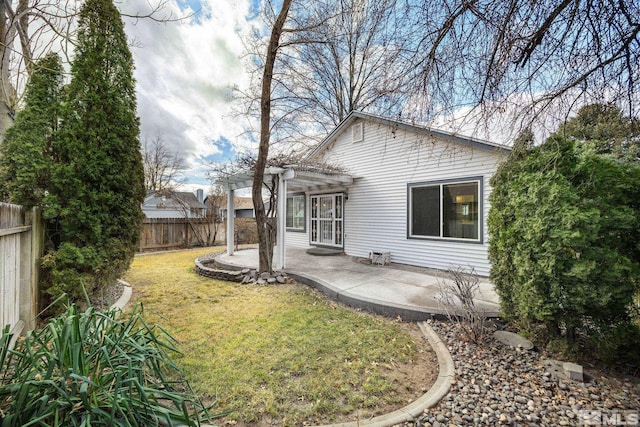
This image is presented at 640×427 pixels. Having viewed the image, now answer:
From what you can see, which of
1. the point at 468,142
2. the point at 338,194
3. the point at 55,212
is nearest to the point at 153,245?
the point at 338,194

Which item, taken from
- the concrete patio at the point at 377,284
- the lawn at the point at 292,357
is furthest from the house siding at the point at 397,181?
the lawn at the point at 292,357

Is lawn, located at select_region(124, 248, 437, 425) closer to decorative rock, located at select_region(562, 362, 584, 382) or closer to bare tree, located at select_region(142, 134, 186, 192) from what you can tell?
decorative rock, located at select_region(562, 362, 584, 382)

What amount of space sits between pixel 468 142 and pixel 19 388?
7021 millimetres

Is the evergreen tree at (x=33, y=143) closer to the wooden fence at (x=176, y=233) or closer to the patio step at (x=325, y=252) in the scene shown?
the patio step at (x=325, y=252)

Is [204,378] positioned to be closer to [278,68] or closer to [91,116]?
[91,116]

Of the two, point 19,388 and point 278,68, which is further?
point 278,68

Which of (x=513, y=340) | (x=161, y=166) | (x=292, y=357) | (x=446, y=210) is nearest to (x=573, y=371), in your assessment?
(x=513, y=340)

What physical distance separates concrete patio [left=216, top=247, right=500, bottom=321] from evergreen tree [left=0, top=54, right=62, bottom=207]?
435 cm

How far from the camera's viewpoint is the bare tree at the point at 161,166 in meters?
19.6

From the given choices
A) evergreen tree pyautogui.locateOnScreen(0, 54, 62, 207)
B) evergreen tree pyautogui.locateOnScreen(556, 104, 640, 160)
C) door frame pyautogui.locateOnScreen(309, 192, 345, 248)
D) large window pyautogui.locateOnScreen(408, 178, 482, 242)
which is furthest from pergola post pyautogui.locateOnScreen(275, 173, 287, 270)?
evergreen tree pyautogui.locateOnScreen(556, 104, 640, 160)

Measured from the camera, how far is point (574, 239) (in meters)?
2.46

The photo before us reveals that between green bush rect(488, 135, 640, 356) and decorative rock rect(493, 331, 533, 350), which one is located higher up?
green bush rect(488, 135, 640, 356)

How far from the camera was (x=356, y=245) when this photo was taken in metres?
8.80

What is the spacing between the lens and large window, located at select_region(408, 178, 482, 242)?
20.5ft
